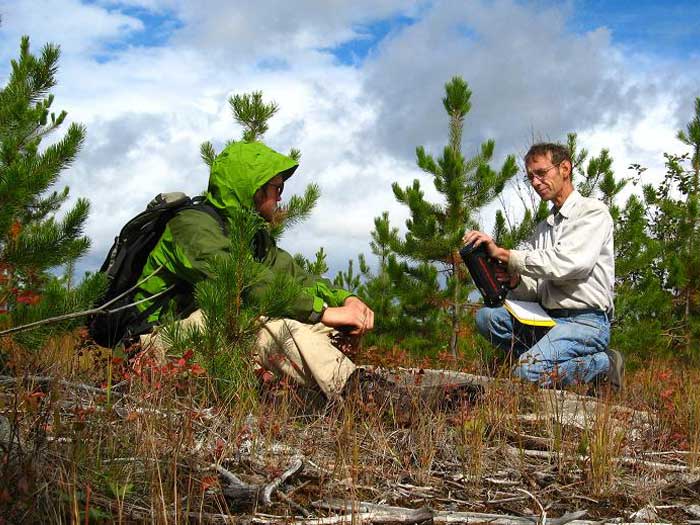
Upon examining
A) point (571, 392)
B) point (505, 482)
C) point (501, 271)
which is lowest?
point (505, 482)

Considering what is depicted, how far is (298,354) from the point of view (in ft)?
12.4

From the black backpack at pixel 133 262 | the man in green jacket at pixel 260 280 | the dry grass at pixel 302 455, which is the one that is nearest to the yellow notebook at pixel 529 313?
the dry grass at pixel 302 455

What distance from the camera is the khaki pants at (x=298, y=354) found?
371cm

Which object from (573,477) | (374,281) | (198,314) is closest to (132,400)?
(198,314)

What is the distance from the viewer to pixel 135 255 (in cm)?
385

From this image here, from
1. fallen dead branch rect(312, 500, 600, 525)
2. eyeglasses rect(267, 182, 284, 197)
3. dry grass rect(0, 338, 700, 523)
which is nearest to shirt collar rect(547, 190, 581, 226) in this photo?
dry grass rect(0, 338, 700, 523)

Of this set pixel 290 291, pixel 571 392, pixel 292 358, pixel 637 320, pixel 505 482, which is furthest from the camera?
pixel 637 320

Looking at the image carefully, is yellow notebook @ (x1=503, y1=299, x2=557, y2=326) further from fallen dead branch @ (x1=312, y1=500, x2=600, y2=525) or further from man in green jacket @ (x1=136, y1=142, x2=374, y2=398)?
fallen dead branch @ (x1=312, y1=500, x2=600, y2=525)

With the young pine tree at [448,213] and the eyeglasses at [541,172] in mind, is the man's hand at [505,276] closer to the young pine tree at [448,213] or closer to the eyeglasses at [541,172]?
the eyeglasses at [541,172]

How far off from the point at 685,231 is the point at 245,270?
29.4 feet

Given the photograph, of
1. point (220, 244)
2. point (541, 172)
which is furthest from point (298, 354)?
point (541, 172)

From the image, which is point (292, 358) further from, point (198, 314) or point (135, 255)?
point (135, 255)

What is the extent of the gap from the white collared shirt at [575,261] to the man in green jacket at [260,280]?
1.47 m

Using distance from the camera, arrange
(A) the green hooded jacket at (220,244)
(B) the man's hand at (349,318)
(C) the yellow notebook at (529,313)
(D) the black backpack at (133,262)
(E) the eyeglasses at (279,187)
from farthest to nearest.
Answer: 1. (C) the yellow notebook at (529,313)
2. (E) the eyeglasses at (279,187)
3. (B) the man's hand at (349,318)
4. (D) the black backpack at (133,262)
5. (A) the green hooded jacket at (220,244)
